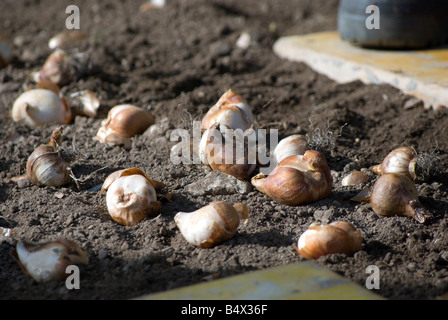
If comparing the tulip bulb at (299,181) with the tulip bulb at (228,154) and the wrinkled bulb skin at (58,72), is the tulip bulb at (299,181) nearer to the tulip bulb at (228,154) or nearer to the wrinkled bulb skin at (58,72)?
the tulip bulb at (228,154)

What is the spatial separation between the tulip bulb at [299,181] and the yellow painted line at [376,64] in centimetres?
132

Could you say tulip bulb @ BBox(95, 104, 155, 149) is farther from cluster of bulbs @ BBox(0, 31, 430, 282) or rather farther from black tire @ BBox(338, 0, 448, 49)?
black tire @ BBox(338, 0, 448, 49)

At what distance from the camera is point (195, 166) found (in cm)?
275

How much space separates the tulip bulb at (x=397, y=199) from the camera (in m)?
2.23

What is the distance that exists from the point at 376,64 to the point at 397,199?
6.36 ft

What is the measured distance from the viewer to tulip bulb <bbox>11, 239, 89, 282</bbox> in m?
1.93

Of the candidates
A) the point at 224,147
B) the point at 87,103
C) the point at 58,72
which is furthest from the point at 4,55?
the point at 224,147

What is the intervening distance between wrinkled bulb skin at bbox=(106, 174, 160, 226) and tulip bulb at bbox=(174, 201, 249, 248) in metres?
0.22

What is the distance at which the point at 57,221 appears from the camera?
2.33 metres

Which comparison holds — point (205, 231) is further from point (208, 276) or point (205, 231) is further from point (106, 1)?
point (106, 1)

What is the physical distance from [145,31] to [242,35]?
1.01 metres

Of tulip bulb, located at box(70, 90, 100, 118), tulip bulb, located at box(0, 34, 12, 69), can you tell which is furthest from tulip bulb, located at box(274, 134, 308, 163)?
tulip bulb, located at box(0, 34, 12, 69)
